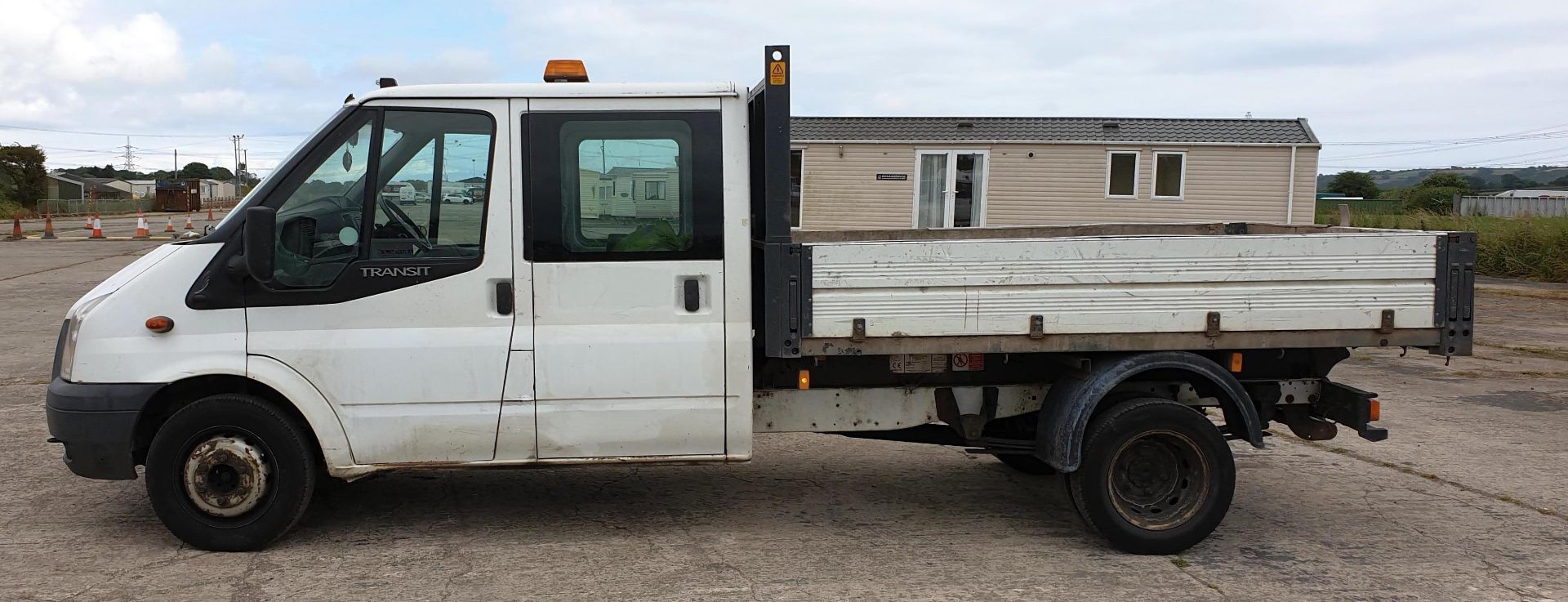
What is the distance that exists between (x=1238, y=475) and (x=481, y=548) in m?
4.19

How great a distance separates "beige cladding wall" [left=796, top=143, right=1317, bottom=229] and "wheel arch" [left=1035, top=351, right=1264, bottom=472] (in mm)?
15875

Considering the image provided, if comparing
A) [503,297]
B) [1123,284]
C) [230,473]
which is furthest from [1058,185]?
[230,473]

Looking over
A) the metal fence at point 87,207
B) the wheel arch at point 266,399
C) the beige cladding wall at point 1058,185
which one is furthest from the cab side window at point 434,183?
the metal fence at point 87,207

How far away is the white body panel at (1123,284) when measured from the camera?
480 centimetres

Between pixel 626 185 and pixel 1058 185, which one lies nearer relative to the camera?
pixel 626 185

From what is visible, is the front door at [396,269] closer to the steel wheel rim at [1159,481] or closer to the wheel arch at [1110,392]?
the wheel arch at [1110,392]

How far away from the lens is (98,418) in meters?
4.73

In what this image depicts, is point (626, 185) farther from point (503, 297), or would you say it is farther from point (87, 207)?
point (87, 207)

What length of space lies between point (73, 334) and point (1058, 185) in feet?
60.7

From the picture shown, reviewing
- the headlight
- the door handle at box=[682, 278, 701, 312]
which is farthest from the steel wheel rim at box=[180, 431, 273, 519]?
the door handle at box=[682, 278, 701, 312]

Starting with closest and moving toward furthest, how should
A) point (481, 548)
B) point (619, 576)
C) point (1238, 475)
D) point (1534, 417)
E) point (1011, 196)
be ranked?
point (619, 576) < point (481, 548) < point (1238, 475) < point (1534, 417) < point (1011, 196)

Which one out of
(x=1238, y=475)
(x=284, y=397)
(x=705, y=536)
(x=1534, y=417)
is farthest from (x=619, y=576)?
(x=1534, y=417)

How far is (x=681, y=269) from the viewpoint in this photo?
4.86 metres

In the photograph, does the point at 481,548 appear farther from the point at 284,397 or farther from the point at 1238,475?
the point at 1238,475
